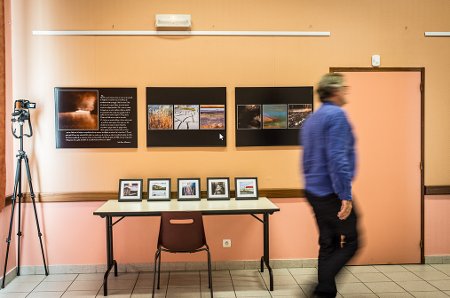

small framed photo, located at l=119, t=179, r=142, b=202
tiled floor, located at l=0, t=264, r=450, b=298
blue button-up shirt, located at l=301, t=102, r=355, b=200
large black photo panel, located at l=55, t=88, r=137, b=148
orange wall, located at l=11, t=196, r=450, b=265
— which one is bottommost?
tiled floor, located at l=0, t=264, r=450, b=298

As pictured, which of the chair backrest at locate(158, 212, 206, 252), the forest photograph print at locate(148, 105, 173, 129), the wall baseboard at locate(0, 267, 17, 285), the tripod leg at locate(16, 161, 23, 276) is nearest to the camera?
the chair backrest at locate(158, 212, 206, 252)

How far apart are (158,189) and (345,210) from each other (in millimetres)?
2180

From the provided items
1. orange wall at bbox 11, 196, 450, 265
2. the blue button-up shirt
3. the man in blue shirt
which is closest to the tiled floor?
orange wall at bbox 11, 196, 450, 265

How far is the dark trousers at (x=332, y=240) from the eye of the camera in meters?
2.82

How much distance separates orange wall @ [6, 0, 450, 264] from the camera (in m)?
4.40

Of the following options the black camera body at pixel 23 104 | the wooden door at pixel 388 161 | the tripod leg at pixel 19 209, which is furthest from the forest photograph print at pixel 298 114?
the tripod leg at pixel 19 209

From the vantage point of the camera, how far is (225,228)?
456 centimetres

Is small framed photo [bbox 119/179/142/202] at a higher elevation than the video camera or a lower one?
lower

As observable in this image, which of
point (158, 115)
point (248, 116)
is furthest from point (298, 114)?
point (158, 115)

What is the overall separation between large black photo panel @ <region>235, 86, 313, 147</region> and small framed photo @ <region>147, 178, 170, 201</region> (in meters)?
0.87

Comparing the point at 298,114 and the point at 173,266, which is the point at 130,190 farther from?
the point at 298,114

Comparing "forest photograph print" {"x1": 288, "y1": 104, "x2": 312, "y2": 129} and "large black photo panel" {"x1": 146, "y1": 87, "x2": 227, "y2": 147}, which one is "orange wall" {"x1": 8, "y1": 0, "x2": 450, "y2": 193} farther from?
"forest photograph print" {"x1": 288, "y1": 104, "x2": 312, "y2": 129}

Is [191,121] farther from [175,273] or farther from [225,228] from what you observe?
[175,273]

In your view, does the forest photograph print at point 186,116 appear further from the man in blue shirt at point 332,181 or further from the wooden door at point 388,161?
the man in blue shirt at point 332,181
